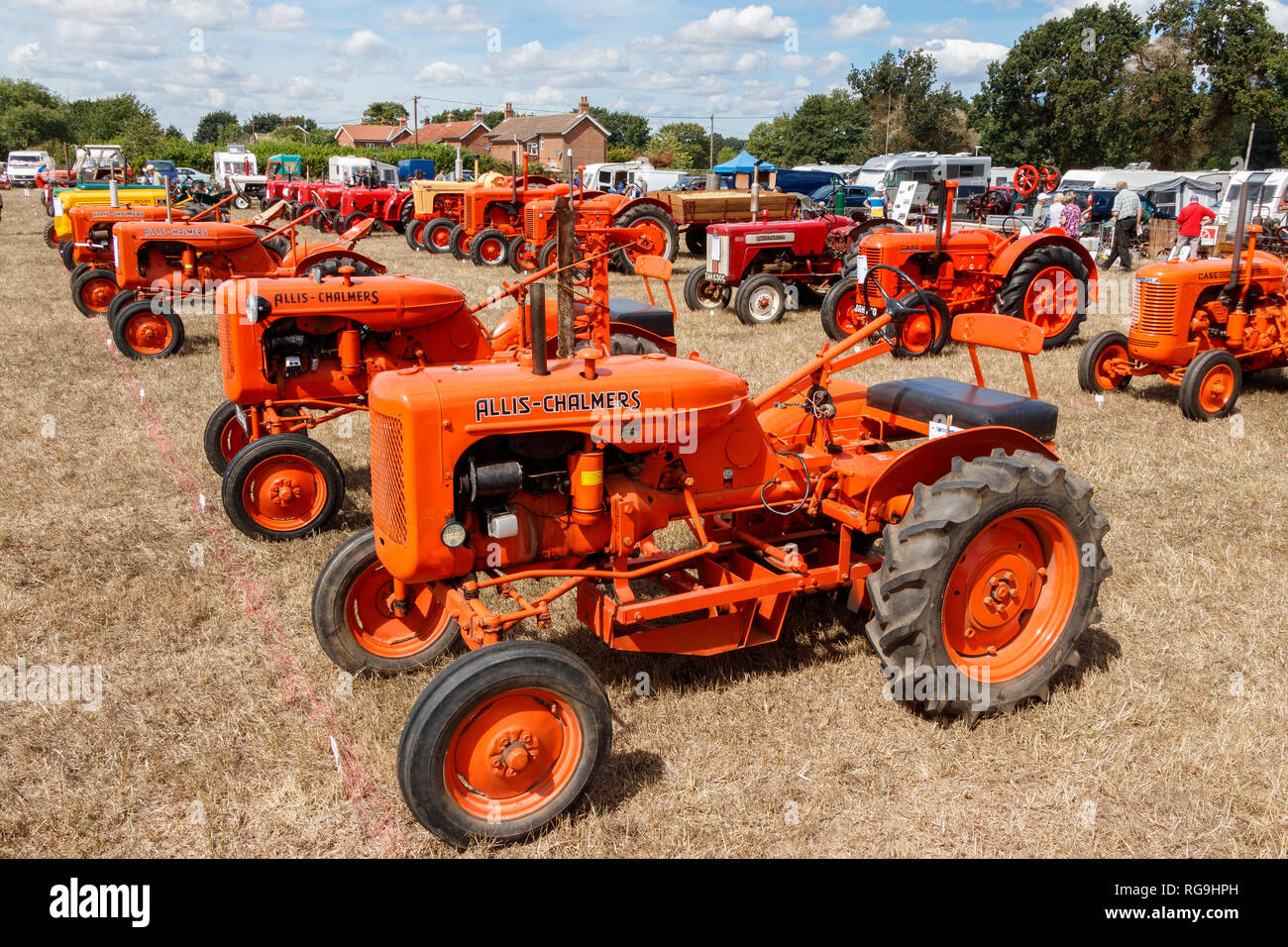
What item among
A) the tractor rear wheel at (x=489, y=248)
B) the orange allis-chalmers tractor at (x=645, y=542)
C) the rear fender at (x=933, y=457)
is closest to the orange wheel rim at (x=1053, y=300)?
the orange allis-chalmers tractor at (x=645, y=542)

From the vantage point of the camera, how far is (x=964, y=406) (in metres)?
4.11

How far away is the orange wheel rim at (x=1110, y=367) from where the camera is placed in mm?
8695

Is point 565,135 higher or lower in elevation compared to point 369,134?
lower

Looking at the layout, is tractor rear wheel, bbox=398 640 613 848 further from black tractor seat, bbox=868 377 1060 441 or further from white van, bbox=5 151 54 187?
white van, bbox=5 151 54 187

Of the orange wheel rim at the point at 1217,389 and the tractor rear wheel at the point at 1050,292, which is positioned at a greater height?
the tractor rear wheel at the point at 1050,292

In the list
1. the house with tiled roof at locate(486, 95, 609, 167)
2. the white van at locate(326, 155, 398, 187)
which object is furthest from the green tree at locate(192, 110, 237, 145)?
the white van at locate(326, 155, 398, 187)

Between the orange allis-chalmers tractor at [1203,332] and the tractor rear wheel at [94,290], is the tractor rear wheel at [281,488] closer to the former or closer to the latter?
the orange allis-chalmers tractor at [1203,332]

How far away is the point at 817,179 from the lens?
26922mm

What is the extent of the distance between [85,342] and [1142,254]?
63.3 ft

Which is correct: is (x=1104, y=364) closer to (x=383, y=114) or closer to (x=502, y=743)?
(x=502, y=743)

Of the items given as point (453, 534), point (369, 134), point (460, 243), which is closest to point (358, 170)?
point (460, 243)

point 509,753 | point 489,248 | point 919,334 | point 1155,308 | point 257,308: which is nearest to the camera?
point 509,753

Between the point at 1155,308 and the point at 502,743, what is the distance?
7.44 metres

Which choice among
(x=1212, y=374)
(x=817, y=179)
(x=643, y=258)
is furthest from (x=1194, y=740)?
(x=817, y=179)
